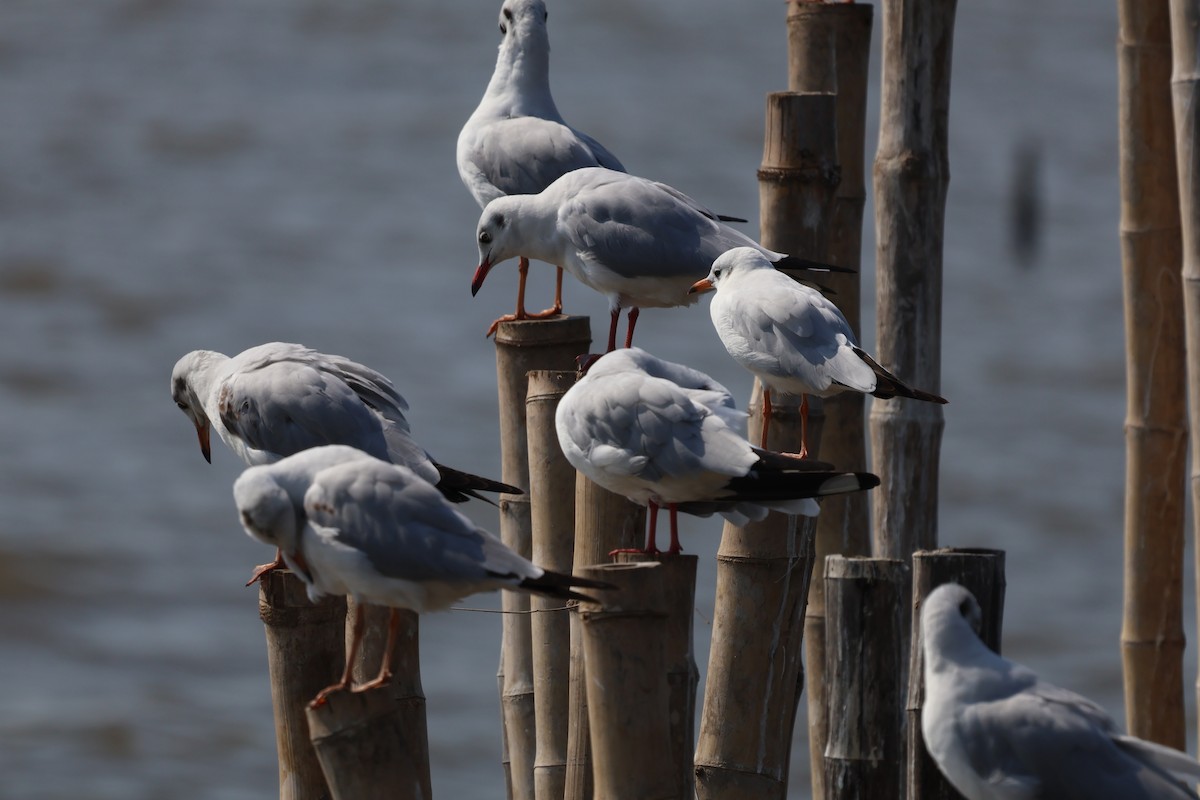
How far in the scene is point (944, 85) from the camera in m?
6.19

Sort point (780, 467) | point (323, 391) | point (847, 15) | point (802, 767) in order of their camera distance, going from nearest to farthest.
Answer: point (780, 467) < point (323, 391) < point (847, 15) < point (802, 767)

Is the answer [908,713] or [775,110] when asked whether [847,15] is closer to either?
[775,110]

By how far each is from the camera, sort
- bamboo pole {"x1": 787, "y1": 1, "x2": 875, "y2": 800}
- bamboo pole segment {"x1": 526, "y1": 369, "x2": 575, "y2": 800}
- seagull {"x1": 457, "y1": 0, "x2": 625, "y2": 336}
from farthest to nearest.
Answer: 1. bamboo pole {"x1": 787, "y1": 1, "x2": 875, "y2": 800}
2. seagull {"x1": 457, "y1": 0, "x2": 625, "y2": 336}
3. bamboo pole segment {"x1": 526, "y1": 369, "x2": 575, "y2": 800}

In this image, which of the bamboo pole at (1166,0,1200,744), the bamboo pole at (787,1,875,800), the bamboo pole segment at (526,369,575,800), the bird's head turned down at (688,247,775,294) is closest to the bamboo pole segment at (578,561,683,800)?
the bamboo pole segment at (526,369,575,800)

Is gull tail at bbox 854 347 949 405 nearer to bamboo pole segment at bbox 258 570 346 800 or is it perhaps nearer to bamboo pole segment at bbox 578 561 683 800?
bamboo pole segment at bbox 578 561 683 800

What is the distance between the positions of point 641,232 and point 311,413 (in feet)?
3.83

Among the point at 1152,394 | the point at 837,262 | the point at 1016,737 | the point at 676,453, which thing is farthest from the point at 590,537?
the point at 1152,394

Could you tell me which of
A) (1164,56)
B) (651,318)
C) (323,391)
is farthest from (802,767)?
(323,391)

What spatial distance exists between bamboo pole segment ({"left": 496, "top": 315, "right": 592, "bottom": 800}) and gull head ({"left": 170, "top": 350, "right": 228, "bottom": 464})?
0.90m

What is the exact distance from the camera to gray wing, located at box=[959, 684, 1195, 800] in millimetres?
3549

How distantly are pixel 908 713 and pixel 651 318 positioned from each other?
1153 cm

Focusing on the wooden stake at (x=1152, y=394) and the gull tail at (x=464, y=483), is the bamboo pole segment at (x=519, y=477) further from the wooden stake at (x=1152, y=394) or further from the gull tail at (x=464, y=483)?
the wooden stake at (x=1152, y=394)

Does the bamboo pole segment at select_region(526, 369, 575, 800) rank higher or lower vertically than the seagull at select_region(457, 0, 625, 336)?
lower

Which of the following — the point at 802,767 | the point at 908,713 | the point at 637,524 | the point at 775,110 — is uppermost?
the point at 775,110
